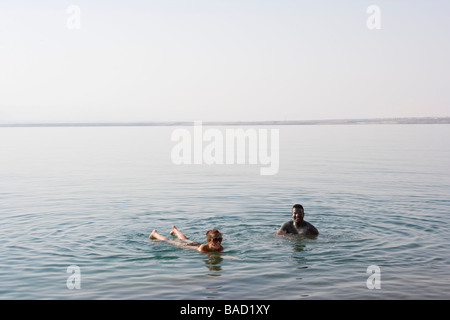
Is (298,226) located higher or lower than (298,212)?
lower

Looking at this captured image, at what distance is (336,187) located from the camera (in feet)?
92.2

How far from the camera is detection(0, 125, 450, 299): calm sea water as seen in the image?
12352 mm

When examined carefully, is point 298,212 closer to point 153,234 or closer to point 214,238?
point 214,238

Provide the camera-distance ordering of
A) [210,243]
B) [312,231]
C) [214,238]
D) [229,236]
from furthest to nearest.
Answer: [229,236]
[312,231]
[210,243]
[214,238]

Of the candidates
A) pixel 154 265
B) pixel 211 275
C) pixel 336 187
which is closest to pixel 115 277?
pixel 154 265

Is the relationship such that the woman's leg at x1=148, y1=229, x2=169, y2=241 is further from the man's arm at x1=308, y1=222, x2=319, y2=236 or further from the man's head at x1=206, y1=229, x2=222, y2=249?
the man's arm at x1=308, y1=222, x2=319, y2=236

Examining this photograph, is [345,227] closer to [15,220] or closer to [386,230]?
[386,230]

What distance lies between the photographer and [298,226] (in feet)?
55.1

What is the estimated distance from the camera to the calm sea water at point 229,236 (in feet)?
40.5

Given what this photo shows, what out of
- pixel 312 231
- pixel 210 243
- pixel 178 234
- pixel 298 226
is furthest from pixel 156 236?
pixel 312 231

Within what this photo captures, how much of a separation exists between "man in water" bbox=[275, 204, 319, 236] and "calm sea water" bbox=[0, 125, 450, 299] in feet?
1.13

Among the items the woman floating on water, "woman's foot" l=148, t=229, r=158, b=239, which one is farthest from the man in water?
"woman's foot" l=148, t=229, r=158, b=239

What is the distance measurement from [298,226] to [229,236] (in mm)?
2157
